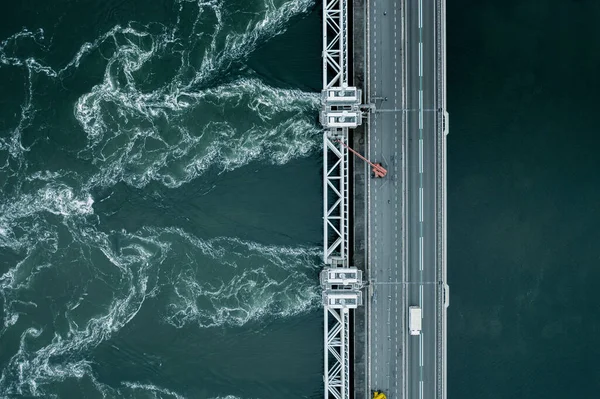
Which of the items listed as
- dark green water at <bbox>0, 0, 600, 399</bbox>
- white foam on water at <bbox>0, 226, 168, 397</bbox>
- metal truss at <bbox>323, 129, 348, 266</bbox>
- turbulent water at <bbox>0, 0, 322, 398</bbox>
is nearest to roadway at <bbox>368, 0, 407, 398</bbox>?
metal truss at <bbox>323, 129, 348, 266</bbox>

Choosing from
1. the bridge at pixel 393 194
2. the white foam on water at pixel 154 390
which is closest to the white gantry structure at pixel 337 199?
the bridge at pixel 393 194

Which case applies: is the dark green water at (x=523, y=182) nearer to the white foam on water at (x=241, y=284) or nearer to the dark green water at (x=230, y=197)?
the dark green water at (x=230, y=197)

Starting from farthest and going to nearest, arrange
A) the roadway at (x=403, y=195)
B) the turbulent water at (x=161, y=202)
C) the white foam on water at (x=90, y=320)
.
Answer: the white foam on water at (x=90, y=320)
the turbulent water at (x=161, y=202)
the roadway at (x=403, y=195)

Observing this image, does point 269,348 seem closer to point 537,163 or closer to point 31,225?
point 31,225

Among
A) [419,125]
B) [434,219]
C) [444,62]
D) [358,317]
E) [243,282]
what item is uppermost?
[444,62]

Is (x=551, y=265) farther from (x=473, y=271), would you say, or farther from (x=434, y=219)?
(x=434, y=219)

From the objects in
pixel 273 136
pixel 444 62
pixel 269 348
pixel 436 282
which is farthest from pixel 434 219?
pixel 269 348

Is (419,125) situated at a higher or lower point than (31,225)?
higher

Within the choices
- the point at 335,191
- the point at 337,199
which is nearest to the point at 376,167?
the point at 335,191
